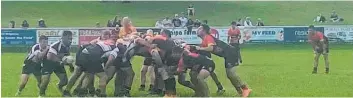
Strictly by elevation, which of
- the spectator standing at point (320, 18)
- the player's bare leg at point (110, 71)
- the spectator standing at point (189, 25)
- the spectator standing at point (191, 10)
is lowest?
the player's bare leg at point (110, 71)

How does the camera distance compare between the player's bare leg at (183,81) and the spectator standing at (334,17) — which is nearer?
the player's bare leg at (183,81)

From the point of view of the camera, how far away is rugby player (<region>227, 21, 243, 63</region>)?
1156 centimetres

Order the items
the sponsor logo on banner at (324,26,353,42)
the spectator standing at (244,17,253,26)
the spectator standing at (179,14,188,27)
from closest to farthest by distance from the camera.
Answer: the spectator standing at (179,14,188,27) → the spectator standing at (244,17,253,26) → the sponsor logo on banner at (324,26,353,42)

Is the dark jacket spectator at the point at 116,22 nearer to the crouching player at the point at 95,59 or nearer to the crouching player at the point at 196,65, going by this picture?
the crouching player at the point at 95,59

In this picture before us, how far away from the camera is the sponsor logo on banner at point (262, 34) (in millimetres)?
13406

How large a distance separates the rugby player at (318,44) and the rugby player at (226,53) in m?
2.82

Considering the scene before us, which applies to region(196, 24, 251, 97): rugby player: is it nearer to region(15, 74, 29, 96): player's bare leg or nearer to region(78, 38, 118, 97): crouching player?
region(78, 38, 118, 97): crouching player

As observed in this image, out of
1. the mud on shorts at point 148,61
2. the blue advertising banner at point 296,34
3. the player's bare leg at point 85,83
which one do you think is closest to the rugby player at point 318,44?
the blue advertising banner at point 296,34

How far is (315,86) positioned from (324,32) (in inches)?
90.6

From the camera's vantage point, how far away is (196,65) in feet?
34.2

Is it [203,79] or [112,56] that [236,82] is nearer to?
[203,79]

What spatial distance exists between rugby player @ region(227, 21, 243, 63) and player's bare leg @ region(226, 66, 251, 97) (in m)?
0.52

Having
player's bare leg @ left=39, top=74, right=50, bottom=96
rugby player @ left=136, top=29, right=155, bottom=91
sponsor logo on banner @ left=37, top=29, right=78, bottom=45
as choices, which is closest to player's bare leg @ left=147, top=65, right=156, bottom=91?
rugby player @ left=136, top=29, right=155, bottom=91

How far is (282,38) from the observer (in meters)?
15.8
